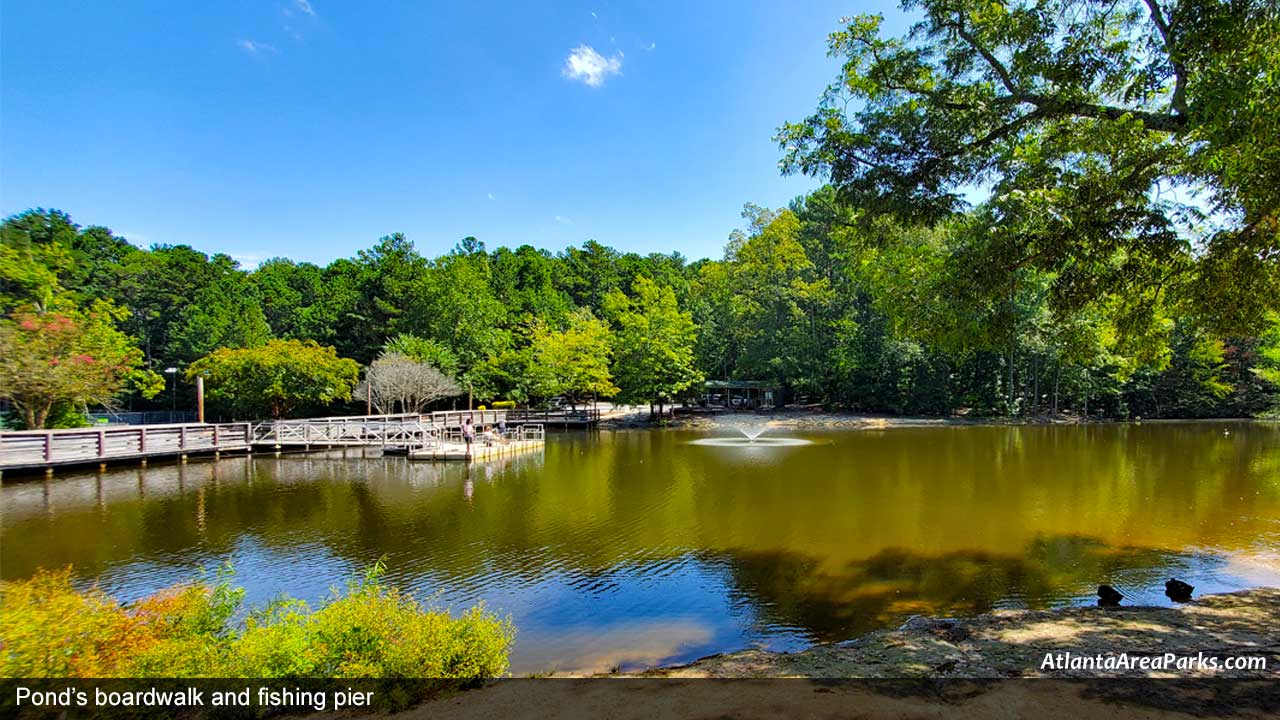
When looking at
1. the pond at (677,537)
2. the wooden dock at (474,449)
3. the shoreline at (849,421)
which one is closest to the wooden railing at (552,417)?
the shoreline at (849,421)

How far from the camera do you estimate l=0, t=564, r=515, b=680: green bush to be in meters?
4.18

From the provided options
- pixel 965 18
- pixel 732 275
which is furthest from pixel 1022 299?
pixel 965 18

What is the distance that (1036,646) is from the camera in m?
6.05

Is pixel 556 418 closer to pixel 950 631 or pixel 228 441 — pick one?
pixel 228 441

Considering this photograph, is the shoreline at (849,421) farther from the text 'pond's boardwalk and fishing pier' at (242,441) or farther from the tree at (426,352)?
the text 'pond's boardwalk and fishing pier' at (242,441)

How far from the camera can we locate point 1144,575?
9297mm

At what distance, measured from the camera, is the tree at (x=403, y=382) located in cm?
3275

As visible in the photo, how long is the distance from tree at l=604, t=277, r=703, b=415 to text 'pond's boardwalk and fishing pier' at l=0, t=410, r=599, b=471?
36.0 ft

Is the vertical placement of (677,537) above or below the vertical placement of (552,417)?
below

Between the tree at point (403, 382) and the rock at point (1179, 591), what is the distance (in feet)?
106

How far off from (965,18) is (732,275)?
39.7 meters

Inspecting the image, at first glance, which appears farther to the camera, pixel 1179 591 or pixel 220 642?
pixel 1179 591

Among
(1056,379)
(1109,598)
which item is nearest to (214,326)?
(1109,598)

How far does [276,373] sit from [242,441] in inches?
261
